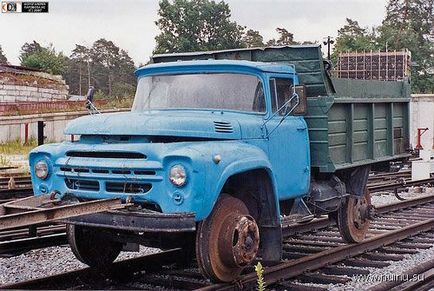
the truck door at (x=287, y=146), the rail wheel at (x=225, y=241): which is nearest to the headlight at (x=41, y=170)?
the rail wheel at (x=225, y=241)

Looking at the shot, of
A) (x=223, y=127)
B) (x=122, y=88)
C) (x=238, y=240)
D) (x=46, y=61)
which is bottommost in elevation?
(x=238, y=240)

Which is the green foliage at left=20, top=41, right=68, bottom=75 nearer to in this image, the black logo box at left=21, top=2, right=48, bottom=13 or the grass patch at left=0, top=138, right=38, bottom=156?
the grass patch at left=0, top=138, right=38, bottom=156

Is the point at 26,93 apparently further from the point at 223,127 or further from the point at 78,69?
the point at 78,69

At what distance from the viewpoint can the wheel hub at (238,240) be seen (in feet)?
20.5

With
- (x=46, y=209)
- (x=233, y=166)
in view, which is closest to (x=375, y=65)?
(x=233, y=166)

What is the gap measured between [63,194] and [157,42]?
4293cm

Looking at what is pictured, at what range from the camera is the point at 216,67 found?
7.31 meters

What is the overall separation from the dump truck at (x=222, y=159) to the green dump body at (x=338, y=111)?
0.6 inches

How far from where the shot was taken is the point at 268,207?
688 cm

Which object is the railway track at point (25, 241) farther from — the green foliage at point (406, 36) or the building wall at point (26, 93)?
the green foliage at point (406, 36)

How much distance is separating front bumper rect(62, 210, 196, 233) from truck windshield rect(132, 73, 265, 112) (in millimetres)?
1736

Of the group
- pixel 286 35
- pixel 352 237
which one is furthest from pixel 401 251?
pixel 286 35

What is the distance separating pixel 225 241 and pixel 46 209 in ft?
5.72

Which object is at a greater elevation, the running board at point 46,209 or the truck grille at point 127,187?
the truck grille at point 127,187
